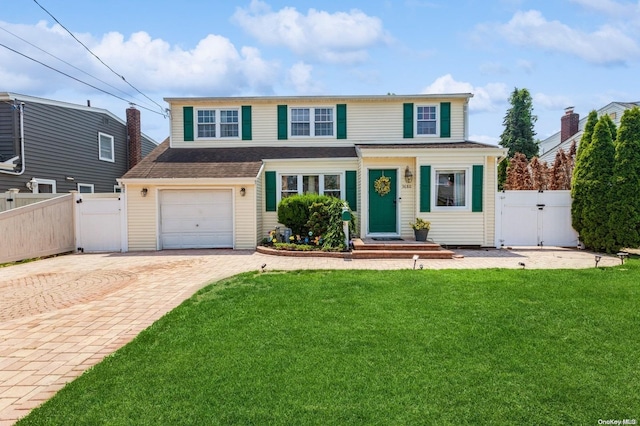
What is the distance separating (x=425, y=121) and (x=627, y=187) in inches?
261

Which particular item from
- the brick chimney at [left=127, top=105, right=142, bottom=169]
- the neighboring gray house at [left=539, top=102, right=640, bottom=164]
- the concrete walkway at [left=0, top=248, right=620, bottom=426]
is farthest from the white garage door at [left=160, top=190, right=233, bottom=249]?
the neighboring gray house at [left=539, top=102, right=640, bottom=164]

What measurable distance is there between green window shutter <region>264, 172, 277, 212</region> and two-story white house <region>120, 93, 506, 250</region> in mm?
36

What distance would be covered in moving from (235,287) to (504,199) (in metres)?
9.67

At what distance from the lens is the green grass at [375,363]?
2715mm

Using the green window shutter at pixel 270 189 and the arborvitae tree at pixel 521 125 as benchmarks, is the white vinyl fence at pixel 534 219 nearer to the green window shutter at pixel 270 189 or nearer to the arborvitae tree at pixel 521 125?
the green window shutter at pixel 270 189

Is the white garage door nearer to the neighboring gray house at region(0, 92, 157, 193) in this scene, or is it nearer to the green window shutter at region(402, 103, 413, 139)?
the neighboring gray house at region(0, 92, 157, 193)

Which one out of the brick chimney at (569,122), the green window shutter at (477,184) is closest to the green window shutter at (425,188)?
the green window shutter at (477,184)

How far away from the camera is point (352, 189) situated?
1282cm

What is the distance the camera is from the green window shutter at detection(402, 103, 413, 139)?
1393 centimetres

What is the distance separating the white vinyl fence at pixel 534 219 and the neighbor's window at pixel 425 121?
12.2ft

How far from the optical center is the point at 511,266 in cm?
871

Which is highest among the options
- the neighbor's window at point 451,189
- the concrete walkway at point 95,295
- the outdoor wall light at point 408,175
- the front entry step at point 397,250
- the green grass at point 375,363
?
the outdoor wall light at point 408,175

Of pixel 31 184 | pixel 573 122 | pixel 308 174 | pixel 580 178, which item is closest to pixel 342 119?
pixel 308 174

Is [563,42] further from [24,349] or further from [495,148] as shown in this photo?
[24,349]
